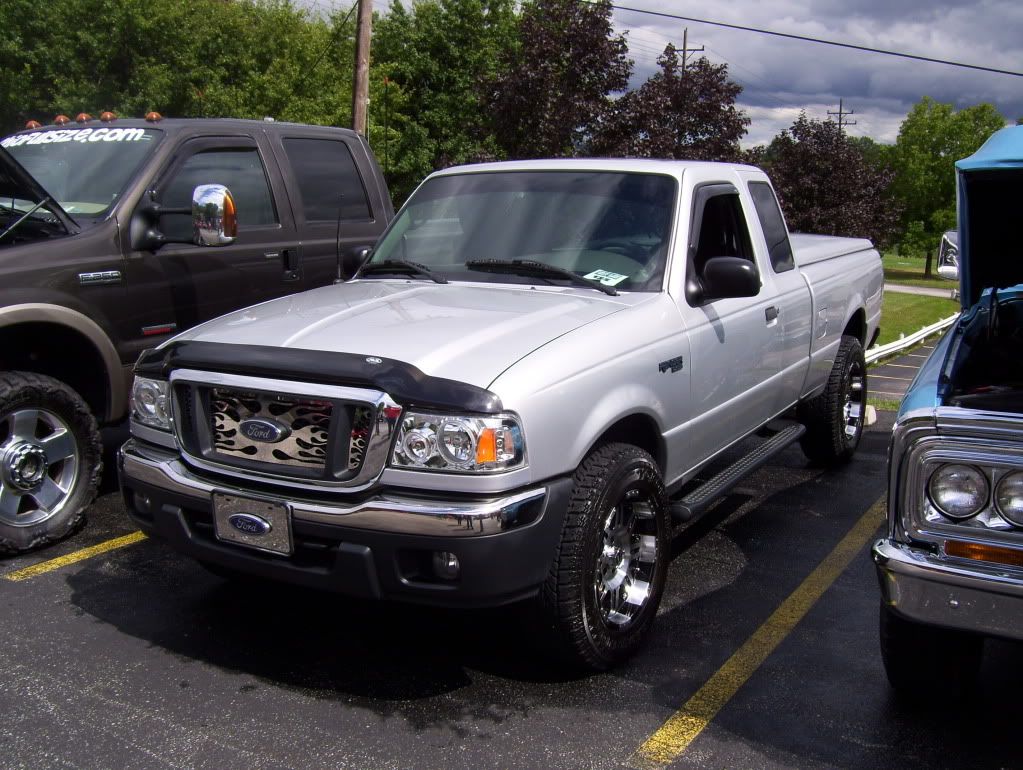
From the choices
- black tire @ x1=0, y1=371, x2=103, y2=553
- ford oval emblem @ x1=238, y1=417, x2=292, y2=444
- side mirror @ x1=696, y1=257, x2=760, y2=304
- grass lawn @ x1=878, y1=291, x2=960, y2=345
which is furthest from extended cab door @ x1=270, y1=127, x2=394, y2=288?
grass lawn @ x1=878, y1=291, x2=960, y2=345

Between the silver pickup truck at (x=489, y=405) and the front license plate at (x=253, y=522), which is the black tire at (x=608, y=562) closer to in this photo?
the silver pickup truck at (x=489, y=405)

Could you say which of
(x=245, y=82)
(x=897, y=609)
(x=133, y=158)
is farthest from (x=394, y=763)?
(x=245, y=82)

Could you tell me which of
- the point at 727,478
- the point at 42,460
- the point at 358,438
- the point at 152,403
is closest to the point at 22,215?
the point at 42,460

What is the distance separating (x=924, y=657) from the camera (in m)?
3.35

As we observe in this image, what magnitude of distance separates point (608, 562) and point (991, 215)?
210 cm

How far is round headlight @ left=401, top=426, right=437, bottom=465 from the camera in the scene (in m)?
3.23

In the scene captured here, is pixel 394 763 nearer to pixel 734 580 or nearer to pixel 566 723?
pixel 566 723

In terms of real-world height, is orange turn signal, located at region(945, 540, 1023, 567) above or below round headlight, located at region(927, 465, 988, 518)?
below

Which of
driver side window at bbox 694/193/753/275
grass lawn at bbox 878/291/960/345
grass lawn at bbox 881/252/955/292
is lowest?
grass lawn at bbox 878/291/960/345

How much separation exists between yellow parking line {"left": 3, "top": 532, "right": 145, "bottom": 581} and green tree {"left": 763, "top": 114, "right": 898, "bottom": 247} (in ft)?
83.6

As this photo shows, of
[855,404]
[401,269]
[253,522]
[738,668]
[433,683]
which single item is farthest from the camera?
[855,404]

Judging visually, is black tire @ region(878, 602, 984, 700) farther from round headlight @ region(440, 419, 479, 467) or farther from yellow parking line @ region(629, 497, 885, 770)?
round headlight @ region(440, 419, 479, 467)

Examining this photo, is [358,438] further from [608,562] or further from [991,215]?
[991,215]

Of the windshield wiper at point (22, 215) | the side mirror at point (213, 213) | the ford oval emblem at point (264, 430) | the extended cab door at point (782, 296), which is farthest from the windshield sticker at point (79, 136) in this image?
the extended cab door at point (782, 296)
